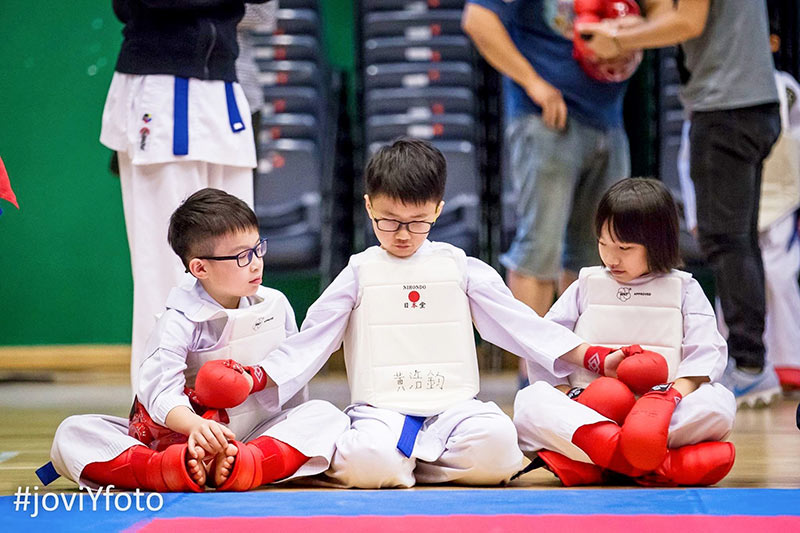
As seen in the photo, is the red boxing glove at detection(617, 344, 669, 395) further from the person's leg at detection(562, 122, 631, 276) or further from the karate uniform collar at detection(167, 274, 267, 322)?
the person's leg at detection(562, 122, 631, 276)

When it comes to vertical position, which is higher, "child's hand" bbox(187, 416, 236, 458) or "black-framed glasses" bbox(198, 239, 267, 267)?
"black-framed glasses" bbox(198, 239, 267, 267)

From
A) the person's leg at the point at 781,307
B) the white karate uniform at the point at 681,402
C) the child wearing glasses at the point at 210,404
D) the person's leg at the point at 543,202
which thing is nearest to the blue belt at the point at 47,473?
the child wearing glasses at the point at 210,404

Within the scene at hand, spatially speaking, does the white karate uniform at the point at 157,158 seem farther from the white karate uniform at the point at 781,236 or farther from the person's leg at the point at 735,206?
the white karate uniform at the point at 781,236

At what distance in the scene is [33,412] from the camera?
3518 mm

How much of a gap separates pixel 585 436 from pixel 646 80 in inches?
137

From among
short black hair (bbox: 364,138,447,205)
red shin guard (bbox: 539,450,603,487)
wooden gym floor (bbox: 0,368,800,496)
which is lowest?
wooden gym floor (bbox: 0,368,800,496)

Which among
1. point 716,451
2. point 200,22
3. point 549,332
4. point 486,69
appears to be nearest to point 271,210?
point 486,69

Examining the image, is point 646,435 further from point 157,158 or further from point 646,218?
point 157,158

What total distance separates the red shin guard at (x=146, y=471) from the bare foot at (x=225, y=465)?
0.04 metres

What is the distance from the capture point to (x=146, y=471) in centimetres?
195

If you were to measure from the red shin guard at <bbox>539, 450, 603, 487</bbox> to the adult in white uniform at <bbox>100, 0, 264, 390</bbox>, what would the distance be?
112cm

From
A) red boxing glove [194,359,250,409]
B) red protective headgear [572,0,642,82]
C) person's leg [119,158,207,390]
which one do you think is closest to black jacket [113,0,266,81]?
person's leg [119,158,207,390]

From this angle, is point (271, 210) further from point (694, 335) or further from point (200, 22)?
point (694, 335)

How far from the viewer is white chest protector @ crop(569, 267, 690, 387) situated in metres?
2.25
